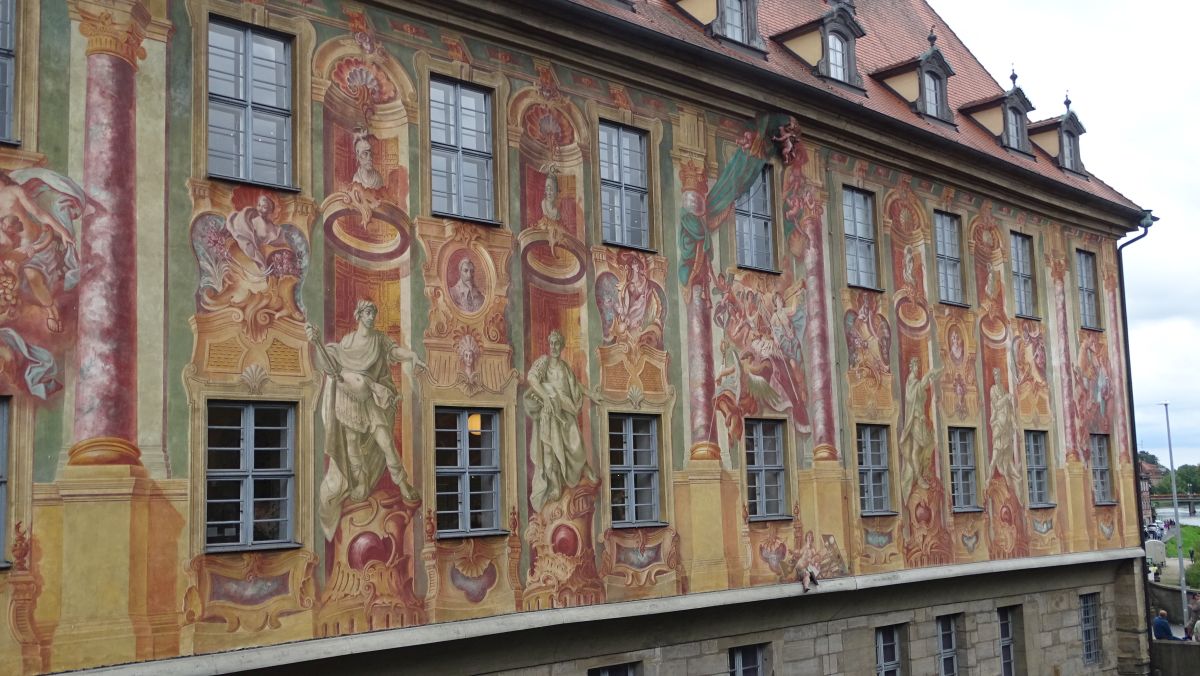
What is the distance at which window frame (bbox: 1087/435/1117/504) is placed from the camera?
22844 mm

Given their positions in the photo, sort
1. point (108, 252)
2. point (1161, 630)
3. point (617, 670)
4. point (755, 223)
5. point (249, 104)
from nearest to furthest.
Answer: point (108, 252)
point (249, 104)
point (617, 670)
point (755, 223)
point (1161, 630)

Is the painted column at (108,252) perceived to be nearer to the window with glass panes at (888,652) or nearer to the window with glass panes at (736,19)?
the window with glass panes at (736,19)

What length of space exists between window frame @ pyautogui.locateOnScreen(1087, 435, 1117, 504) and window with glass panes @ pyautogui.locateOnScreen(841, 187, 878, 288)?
23.2ft

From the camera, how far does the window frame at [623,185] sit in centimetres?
1446

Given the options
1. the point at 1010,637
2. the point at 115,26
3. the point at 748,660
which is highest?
the point at 115,26

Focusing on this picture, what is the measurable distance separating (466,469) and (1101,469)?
14864 mm

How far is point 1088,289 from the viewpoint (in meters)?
23.7

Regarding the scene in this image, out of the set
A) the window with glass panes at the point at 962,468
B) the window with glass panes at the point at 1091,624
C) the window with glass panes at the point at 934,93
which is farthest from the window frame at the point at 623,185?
the window with glass panes at the point at 1091,624

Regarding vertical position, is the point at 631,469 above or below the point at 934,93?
below

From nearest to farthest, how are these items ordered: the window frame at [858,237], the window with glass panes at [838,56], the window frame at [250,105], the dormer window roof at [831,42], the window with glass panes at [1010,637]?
the window frame at [250,105] < the window frame at [858,237] < the dormer window roof at [831,42] < the window with glass panes at [838,56] < the window with glass panes at [1010,637]

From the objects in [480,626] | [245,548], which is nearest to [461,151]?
Result: [245,548]

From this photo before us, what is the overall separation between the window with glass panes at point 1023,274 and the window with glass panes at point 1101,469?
10.1 ft

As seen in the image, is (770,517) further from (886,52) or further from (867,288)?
(886,52)

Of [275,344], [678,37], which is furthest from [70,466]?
[678,37]
